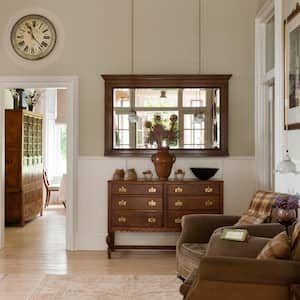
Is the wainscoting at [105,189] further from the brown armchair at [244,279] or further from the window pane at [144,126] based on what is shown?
the brown armchair at [244,279]

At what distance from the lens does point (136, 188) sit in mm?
5668

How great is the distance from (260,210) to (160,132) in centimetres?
198

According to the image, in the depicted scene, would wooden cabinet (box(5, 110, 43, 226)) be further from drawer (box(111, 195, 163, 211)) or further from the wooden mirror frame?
drawer (box(111, 195, 163, 211))

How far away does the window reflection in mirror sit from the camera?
6.07 meters

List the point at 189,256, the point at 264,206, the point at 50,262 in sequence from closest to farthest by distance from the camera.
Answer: the point at 189,256 < the point at 264,206 < the point at 50,262

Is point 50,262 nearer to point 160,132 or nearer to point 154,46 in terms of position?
point 160,132

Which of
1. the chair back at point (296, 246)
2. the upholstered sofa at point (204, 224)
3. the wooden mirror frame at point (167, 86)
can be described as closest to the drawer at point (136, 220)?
the wooden mirror frame at point (167, 86)

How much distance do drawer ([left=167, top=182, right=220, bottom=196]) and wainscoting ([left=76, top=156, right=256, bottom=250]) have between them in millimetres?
473

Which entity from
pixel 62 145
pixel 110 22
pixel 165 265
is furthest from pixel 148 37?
pixel 62 145

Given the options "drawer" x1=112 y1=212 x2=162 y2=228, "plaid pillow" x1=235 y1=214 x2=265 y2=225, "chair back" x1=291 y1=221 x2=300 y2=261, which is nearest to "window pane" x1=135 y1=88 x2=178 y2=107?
"drawer" x1=112 y1=212 x2=162 y2=228

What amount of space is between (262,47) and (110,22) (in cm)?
184

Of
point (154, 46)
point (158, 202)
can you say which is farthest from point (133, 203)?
point (154, 46)

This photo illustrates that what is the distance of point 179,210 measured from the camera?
18.5ft

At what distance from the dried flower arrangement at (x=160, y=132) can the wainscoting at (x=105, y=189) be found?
10.0 inches
